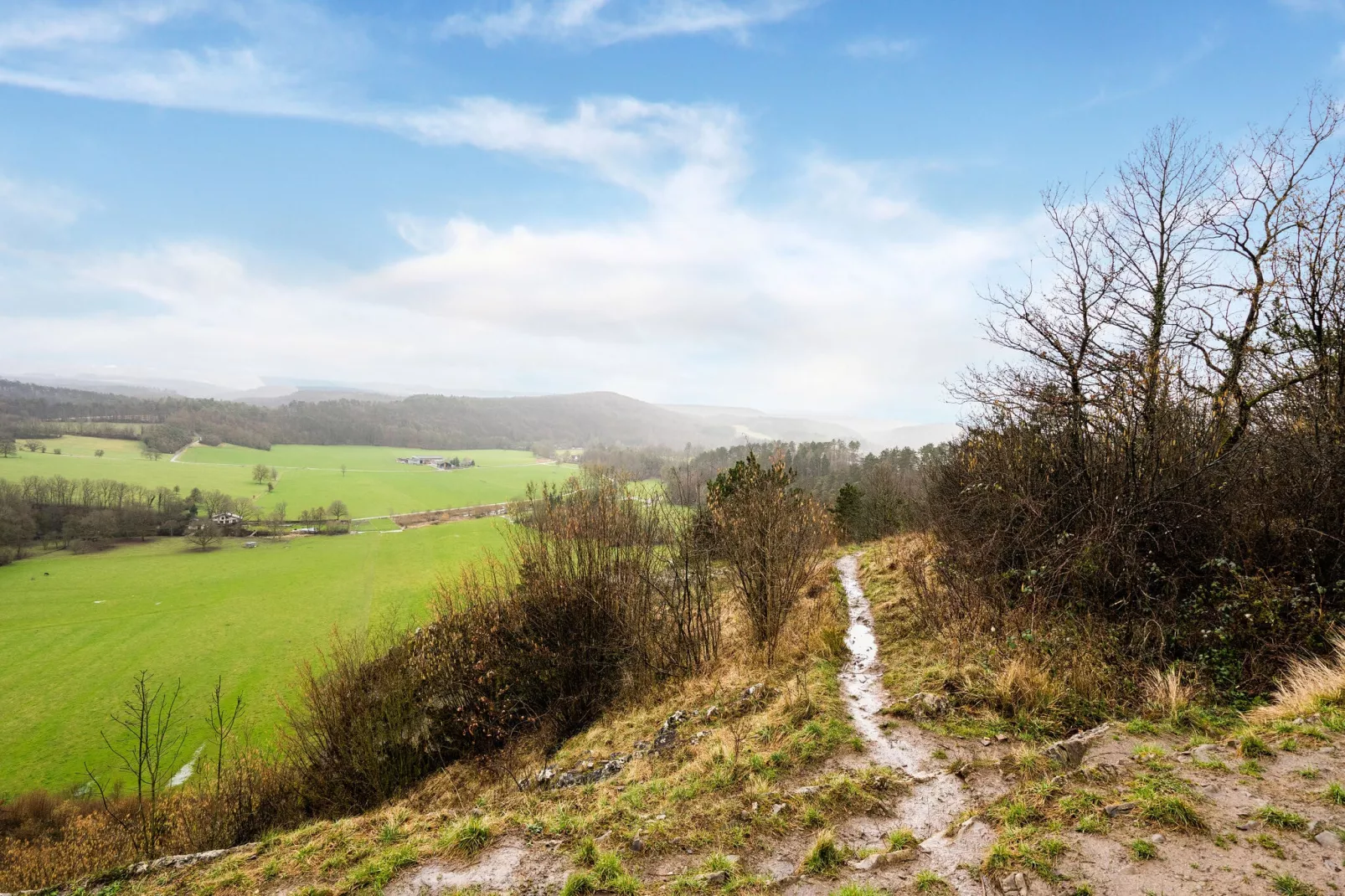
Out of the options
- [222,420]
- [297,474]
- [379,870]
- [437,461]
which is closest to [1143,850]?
[379,870]

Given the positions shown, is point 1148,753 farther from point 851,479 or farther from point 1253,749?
point 851,479

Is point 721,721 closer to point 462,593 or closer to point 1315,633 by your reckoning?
point 1315,633

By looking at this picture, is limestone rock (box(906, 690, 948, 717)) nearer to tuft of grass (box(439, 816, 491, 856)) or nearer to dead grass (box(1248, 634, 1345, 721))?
dead grass (box(1248, 634, 1345, 721))

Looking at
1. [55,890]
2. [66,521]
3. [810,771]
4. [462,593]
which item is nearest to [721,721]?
[810,771]

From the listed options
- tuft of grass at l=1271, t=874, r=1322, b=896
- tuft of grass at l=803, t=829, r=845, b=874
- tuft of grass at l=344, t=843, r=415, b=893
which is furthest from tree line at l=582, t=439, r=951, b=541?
tuft of grass at l=344, t=843, r=415, b=893

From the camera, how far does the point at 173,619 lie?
3447 centimetres

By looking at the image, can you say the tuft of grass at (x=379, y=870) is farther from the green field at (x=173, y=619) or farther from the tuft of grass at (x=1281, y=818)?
the green field at (x=173, y=619)

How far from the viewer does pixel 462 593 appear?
615 inches

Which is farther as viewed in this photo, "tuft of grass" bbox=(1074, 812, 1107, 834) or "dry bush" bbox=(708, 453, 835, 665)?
"dry bush" bbox=(708, 453, 835, 665)

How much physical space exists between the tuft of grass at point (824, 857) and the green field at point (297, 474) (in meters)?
58.3

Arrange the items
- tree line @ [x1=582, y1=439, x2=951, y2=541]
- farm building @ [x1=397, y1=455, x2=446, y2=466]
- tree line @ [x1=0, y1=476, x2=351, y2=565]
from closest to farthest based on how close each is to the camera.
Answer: tree line @ [x1=582, y1=439, x2=951, y2=541] < tree line @ [x1=0, y1=476, x2=351, y2=565] < farm building @ [x1=397, y1=455, x2=446, y2=466]

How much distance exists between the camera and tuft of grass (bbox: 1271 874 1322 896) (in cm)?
306

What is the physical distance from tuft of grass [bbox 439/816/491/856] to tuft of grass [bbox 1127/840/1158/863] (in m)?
5.59

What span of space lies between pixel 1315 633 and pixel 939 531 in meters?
7.85
